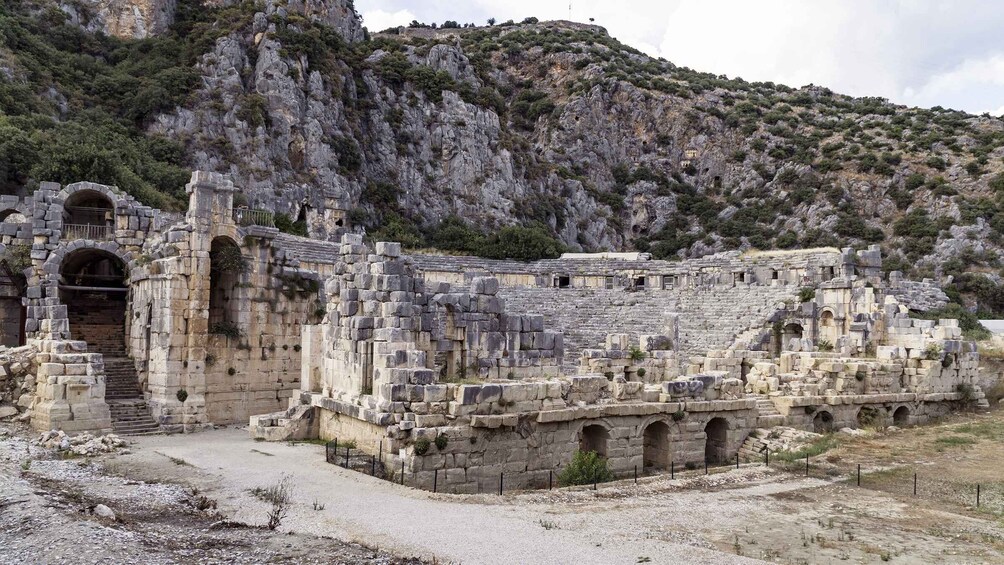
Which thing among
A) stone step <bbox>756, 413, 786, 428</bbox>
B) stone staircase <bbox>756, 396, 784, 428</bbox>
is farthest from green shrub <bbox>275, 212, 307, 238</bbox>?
stone step <bbox>756, 413, 786, 428</bbox>

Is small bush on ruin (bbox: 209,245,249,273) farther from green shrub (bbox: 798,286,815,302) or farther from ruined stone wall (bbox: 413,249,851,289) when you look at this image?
green shrub (bbox: 798,286,815,302)

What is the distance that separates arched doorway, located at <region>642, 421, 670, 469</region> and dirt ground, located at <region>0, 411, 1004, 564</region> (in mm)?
2247

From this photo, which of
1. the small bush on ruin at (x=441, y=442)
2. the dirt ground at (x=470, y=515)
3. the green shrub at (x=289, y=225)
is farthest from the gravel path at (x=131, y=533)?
the green shrub at (x=289, y=225)

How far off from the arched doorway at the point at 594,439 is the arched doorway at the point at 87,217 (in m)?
16.0

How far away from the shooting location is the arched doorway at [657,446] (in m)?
18.1

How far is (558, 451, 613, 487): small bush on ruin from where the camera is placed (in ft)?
48.5

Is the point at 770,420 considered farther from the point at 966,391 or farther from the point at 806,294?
the point at 806,294

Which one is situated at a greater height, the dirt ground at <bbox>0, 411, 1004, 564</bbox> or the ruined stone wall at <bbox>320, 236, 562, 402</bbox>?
the ruined stone wall at <bbox>320, 236, 562, 402</bbox>

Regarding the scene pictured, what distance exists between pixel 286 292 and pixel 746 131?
62008 millimetres

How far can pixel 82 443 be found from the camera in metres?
15.6

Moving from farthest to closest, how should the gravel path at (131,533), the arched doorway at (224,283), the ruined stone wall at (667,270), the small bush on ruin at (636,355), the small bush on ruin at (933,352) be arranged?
1. the ruined stone wall at (667,270)
2. the small bush on ruin at (933,352)
3. the arched doorway at (224,283)
4. the small bush on ruin at (636,355)
5. the gravel path at (131,533)

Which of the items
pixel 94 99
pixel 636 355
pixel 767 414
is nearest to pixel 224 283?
pixel 636 355

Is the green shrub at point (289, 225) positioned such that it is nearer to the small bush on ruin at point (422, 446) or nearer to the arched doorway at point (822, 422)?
the small bush on ruin at point (422, 446)

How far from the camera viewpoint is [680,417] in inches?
715
